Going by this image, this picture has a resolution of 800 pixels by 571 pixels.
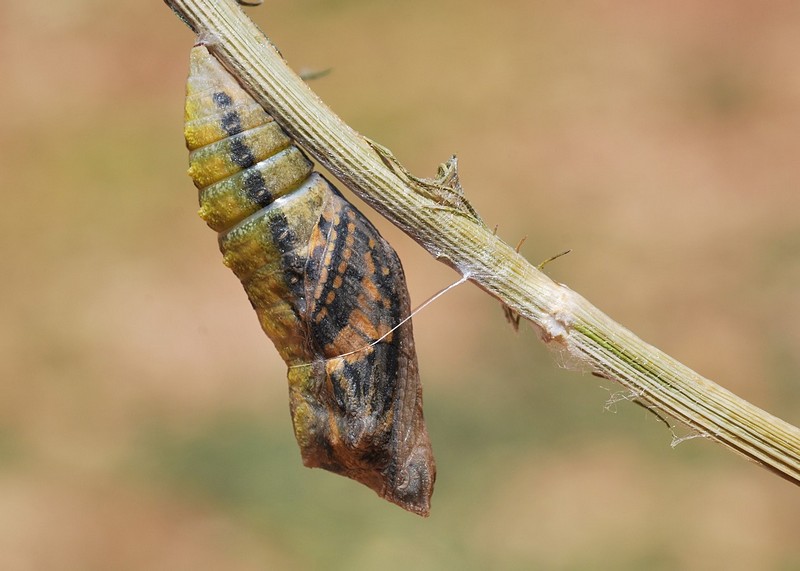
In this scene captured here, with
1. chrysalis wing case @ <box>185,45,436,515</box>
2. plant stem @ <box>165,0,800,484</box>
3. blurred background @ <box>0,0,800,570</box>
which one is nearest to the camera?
plant stem @ <box>165,0,800,484</box>

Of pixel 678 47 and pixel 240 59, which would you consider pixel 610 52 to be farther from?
pixel 240 59

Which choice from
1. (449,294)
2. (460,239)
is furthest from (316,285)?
(449,294)

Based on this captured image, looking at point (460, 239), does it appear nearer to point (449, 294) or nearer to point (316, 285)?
point (316, 285)

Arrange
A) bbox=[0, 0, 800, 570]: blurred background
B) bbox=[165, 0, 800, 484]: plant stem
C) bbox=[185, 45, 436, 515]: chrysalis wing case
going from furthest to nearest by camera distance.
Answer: bbox=[0, 0, 800, 570]: blurred background → bbox=[185, 45, 436, 515]: chrysalis wing case → bbox=[165, 0, 800, 484]: plant stem

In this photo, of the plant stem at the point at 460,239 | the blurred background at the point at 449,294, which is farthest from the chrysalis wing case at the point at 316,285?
the blurred background at the point at 449,294

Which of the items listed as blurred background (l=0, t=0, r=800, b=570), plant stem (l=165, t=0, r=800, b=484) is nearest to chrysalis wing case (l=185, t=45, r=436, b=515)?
plant stem (l=165, t=0, r=800, b=484)

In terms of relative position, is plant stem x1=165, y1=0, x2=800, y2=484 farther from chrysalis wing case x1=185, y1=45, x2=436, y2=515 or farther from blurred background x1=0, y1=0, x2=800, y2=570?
blurred background x1=0, y1=0, x2=800, y2=570

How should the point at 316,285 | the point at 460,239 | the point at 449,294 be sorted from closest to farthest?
the point at 460,239
the point at 316,285
the point at 449,294

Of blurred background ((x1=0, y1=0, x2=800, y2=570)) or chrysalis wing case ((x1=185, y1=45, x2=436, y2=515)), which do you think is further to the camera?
blurred background ((x1=0, y1=0, x2=800, y2=570))
